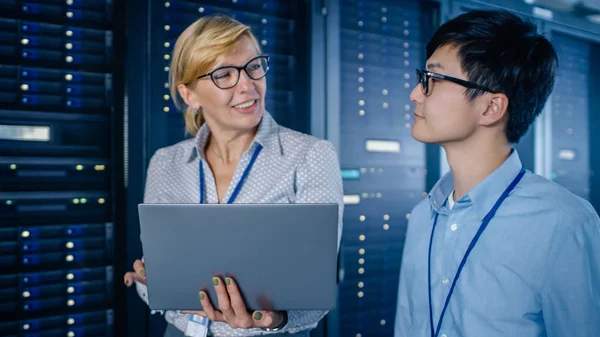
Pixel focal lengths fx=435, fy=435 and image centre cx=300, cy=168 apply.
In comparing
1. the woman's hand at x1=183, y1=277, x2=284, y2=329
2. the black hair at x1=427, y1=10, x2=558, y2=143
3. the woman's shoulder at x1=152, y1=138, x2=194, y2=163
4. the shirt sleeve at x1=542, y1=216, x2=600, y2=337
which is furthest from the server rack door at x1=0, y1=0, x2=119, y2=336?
the shirt sleeve at x1=542, y1=216, x2=600, y2=337

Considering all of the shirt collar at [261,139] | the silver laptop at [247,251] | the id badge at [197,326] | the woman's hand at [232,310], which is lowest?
the id badge at [197,326]

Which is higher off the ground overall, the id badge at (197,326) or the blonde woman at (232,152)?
the blonde woman at (232,152)

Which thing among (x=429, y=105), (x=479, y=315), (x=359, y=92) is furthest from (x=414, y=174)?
(x=479, y=315)

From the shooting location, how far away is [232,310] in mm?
893

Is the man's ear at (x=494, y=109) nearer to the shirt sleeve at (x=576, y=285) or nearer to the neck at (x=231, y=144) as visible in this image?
the shirt sleeve at (x=576, y=285)

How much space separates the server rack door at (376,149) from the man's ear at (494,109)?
3.21ft

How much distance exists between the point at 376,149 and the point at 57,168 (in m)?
1.33

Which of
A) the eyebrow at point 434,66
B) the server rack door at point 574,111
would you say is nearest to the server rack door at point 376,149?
the eyebrow at point 434,66

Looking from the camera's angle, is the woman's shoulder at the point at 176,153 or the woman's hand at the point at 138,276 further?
the woman's shoulder at the point at 176,153

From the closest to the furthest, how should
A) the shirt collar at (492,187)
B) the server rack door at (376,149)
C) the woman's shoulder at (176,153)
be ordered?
the shirt collar at (492,187) < the woman's shoulder at (176,153) < the server rack door at (376,149)

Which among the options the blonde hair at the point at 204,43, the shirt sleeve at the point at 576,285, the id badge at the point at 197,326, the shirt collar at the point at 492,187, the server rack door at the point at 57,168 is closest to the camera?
the shirt sleeve at the point at 576,285

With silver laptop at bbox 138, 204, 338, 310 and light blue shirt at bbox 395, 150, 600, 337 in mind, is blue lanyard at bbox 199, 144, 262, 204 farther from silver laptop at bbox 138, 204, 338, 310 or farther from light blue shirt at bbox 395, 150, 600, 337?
light blue shirt at bbox 395, 150, 600, 337

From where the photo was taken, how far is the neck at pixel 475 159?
3.28 feet

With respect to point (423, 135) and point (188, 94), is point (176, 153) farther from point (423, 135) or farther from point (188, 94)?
point (423, 135)
